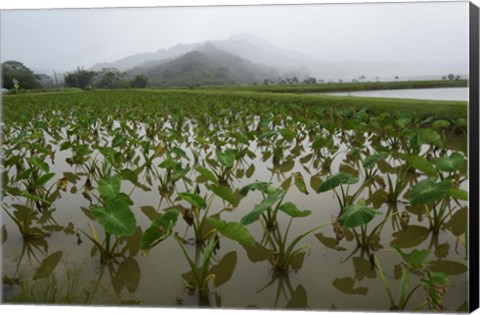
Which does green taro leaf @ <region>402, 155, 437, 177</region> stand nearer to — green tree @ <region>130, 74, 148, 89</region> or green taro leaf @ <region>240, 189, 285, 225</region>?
green taro leaf @ <region>240, 189, 285, 225</region>

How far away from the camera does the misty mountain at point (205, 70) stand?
3807 mm

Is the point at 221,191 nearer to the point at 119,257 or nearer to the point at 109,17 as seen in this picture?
the point at 119,257

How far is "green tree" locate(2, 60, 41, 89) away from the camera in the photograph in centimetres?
349

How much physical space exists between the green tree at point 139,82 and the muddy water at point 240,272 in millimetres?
1379

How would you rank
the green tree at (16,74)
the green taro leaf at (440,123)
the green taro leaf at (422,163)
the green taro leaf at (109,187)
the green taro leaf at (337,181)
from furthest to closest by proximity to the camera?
the green taro leaf at (440,123) → the green tree at (16,74) → the green taro leaf at (422,163) → the green taro leaf at (109,187) → the green taro leaf at (337,181)

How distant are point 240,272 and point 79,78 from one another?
238 centimetres

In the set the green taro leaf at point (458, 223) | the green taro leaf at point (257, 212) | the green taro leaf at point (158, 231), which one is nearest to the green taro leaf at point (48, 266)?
the green taro leaf at point (158, 231)

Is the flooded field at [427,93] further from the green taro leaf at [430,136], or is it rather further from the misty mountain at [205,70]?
the misty mountain at [205,70]

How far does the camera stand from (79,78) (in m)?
3.86

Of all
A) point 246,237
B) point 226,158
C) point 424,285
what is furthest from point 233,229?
point 226,158

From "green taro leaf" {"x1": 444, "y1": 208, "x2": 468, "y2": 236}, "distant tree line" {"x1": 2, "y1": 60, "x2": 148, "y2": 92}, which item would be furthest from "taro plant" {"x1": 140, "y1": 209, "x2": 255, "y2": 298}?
"distant tree line" {"x1": 2, "y1": 60, "x2": 148, "y2": 92}

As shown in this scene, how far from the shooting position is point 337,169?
4.93m

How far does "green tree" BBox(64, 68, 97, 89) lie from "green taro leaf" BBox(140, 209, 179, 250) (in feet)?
6.59

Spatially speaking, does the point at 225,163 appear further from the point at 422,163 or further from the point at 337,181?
the point at 422,163
